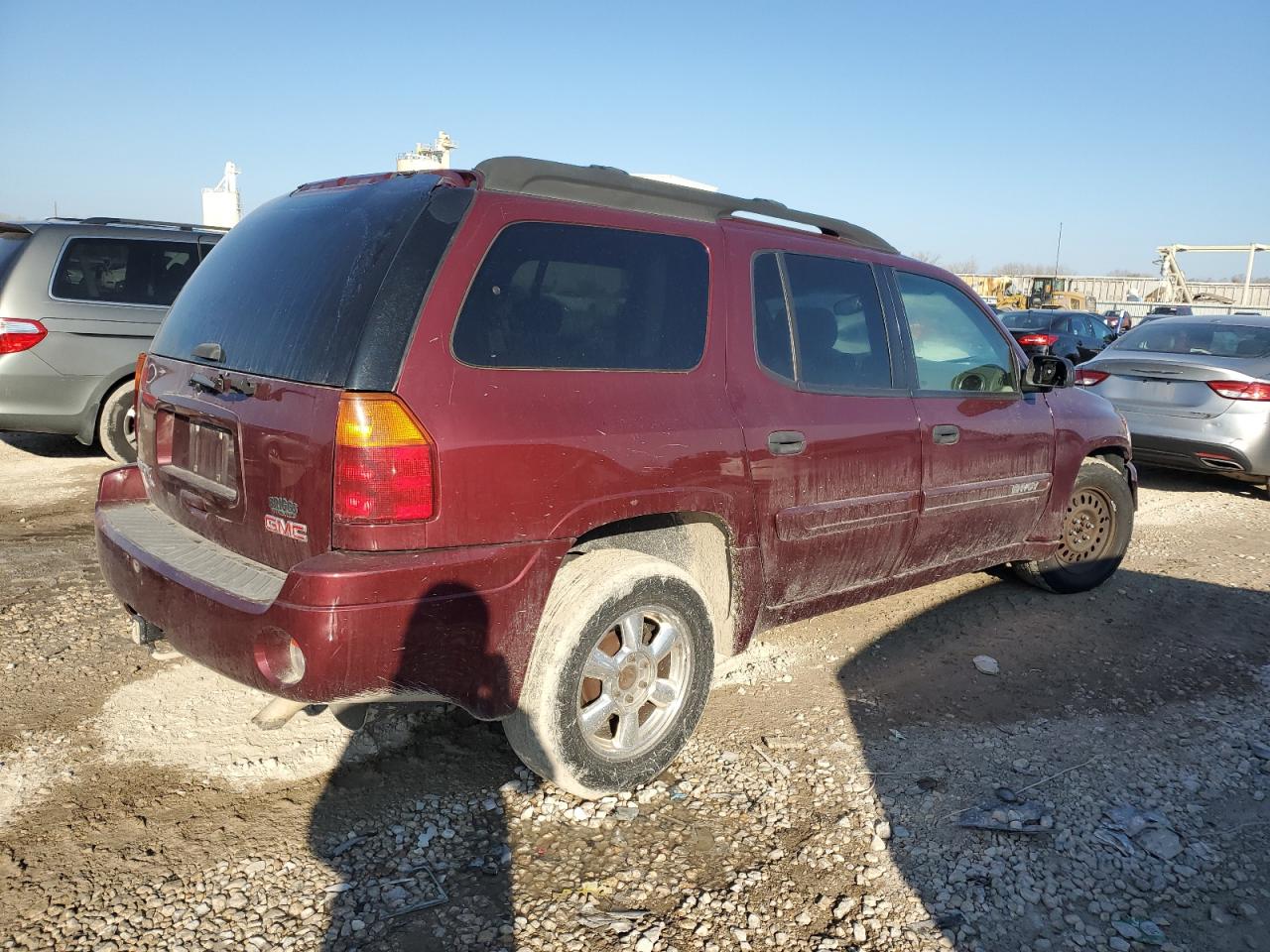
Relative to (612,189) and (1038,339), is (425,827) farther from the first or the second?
(1038,339)

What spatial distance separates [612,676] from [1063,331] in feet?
58.6

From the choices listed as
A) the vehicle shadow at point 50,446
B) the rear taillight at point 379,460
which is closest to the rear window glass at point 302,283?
the rear taillight at point 379,460

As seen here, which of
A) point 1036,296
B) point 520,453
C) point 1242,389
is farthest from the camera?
point 1036,296

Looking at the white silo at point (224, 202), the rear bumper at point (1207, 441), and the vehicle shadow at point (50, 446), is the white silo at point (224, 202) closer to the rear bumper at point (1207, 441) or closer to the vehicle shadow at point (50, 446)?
the vehicle shadow at point (50, 446)

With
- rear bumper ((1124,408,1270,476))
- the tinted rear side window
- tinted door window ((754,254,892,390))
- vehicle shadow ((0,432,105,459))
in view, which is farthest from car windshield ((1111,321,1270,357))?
vehicle shadow ((0,432,105,459))

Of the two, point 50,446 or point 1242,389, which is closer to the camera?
point 1242,389

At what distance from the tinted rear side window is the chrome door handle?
421 millimetres

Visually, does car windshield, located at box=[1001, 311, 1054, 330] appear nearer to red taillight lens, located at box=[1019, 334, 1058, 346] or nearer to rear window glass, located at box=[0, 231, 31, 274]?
red taillight lens, located at box=[1019, 334, 1058, 346]

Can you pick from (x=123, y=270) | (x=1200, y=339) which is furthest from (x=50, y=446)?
(x=1200, y=339)

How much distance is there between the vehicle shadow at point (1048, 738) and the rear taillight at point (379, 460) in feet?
5.84

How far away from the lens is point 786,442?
3.32 m

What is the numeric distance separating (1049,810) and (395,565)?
2284mm

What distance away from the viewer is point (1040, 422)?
4.60 metres

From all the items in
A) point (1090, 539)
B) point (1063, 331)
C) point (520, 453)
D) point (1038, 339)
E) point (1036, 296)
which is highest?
point (1036, 296)
